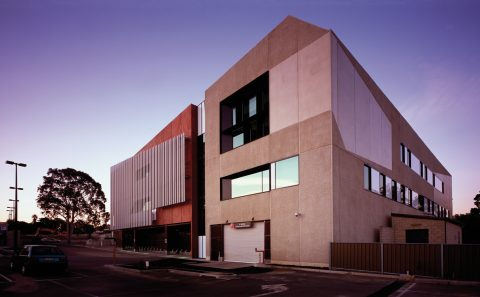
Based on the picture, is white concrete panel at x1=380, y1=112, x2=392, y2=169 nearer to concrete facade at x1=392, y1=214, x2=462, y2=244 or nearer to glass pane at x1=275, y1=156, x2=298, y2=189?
concrete facade at x1=392, y1=214, x2=462, y2=244

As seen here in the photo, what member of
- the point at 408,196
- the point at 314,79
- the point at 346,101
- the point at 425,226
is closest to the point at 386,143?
the point at 425,226

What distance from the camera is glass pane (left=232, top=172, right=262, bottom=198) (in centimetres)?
2805

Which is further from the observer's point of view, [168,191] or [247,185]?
[168,191]

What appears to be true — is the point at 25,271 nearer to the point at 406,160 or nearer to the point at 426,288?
the point at 426,288

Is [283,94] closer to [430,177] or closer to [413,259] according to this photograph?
[413,259]

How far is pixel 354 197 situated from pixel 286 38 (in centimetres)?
1130

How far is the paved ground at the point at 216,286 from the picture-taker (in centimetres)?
1362

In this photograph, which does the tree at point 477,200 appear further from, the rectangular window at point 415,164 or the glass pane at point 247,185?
the glass pane at point 247,185

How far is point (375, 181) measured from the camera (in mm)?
27797

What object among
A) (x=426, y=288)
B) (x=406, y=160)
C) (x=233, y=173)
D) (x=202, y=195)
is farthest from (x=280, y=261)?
(x=406, y=160)

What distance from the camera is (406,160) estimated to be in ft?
123

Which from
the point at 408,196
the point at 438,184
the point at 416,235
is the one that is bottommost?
the point at 416,235

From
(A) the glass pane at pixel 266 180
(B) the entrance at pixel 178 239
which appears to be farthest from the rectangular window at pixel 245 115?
(B) the entrance at pixel 178 239

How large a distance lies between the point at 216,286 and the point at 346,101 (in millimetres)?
13890
